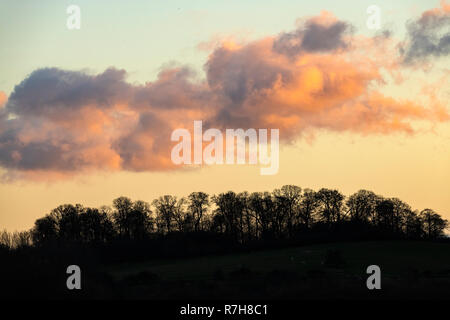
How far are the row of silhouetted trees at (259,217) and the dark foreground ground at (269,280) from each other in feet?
62.2

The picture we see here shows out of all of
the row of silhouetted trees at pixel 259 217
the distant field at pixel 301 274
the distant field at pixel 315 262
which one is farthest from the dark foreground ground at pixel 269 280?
the row of silhouetted trees at pixel 259 217

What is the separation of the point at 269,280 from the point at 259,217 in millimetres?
59083

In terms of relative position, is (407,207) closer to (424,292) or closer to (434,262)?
(434,262)

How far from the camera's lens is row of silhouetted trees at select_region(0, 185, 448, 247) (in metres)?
110

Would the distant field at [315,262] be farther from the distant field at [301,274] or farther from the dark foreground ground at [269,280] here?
the dark foreground ground at [269,280]

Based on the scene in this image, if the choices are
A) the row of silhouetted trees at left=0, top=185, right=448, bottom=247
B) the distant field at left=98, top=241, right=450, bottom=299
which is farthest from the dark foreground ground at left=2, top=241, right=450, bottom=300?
the row of silhouetted trees at left=0, top=185, right=448, bottom=247

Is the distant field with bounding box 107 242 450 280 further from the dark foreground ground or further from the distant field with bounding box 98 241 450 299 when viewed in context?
the dark foreground ground

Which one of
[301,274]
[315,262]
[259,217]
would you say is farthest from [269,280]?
[259,217]

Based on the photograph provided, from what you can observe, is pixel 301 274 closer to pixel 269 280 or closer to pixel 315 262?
pixel 269 280

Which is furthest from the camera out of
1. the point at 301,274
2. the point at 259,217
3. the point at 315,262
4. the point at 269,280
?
the point at 259,217

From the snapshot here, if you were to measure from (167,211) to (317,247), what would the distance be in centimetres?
3168

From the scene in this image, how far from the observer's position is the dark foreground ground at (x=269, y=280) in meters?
42.4

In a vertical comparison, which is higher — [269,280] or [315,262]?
[269,280]

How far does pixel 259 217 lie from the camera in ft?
371
